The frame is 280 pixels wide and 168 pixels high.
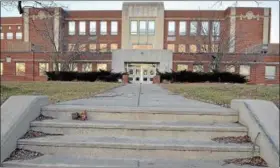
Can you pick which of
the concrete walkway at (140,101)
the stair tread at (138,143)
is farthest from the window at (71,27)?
the stair tread at (138,143)

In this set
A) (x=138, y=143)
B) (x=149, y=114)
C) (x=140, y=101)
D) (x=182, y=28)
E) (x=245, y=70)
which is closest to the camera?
A: (x=138, y=143)

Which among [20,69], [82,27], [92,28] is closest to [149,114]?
[20,69]

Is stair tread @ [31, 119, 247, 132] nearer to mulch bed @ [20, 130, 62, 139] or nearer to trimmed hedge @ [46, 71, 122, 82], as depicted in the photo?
mulch bed @ [20, 130, 62, 139]

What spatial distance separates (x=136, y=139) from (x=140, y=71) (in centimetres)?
2972

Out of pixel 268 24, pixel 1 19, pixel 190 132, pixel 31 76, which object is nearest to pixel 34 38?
pixel 31 76

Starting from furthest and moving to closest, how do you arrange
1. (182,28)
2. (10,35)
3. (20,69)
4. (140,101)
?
(10,35), (182,28), (20,69), (140,101)

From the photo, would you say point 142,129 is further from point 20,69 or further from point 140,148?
point 20,69

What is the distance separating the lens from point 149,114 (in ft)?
14.3

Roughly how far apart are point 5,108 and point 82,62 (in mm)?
29337

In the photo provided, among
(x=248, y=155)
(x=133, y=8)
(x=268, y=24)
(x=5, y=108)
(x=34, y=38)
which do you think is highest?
(x=133, y=8)

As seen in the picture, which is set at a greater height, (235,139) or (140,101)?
(140,101)

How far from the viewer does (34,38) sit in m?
44.2

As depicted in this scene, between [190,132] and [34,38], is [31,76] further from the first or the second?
[190,132]

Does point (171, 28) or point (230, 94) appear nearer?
point (230, 94)
